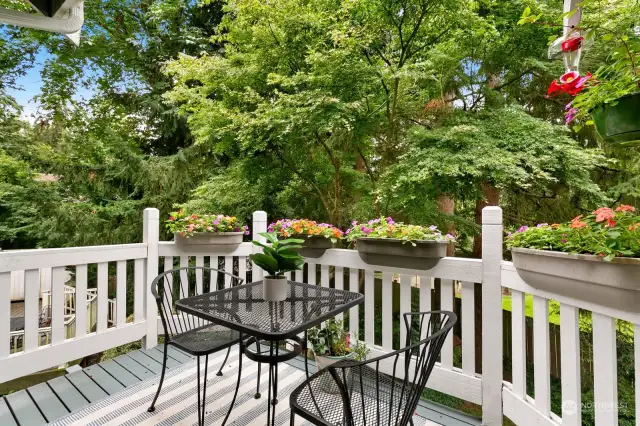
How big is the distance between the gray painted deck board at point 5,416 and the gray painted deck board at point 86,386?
0.33 m

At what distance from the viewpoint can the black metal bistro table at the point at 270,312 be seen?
1354 mm

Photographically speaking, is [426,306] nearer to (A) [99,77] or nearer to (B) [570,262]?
(B) [570,262]

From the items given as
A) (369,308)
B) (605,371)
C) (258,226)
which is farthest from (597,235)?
(258,226)

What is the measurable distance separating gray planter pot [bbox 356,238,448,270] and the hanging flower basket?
3.37ft

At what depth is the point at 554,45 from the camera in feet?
3.91

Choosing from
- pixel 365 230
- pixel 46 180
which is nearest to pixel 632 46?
pixel 365 230

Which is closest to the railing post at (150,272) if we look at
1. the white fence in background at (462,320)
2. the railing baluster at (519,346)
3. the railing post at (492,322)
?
the white fence in background at (462,320)

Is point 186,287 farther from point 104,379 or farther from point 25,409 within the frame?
point 25,409

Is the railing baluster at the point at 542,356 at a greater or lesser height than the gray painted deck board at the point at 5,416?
greater

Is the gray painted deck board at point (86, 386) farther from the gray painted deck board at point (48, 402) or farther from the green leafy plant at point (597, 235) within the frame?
the green leafy plant at point (597, 235)

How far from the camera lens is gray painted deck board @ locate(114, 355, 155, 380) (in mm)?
2330

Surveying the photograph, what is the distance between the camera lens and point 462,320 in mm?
1948

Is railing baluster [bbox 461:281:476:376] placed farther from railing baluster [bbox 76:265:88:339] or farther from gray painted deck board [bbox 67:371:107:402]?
railing baluster [bbox 76:265:88:339]

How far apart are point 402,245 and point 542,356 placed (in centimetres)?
87
